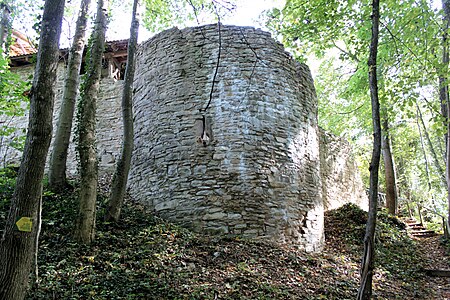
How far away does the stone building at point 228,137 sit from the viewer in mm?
5684

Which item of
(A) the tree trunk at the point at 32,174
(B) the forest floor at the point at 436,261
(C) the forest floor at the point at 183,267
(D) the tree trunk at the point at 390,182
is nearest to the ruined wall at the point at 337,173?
(D) the tree trunk at the point at 390,182

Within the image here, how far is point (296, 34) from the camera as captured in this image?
6.44 meters

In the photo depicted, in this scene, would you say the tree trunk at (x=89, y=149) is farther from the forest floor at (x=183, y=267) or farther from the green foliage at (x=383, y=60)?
the green foliage at (x=383, y=60)

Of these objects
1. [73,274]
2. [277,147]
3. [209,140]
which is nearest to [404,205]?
[277,147]

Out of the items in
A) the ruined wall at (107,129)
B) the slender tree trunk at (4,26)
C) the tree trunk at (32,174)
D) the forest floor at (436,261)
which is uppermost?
the slender tree trunk at (4,26)

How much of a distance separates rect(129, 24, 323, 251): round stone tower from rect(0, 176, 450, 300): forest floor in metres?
0.40

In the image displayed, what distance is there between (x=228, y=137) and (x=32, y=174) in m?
3.63

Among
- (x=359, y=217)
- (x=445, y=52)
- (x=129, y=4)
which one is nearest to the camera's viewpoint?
(x=445, y=52)

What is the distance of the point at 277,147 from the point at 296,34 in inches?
90.5

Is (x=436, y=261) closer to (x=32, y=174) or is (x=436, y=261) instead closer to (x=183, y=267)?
(x=183, y=267)

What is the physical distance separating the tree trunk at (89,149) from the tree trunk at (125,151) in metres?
0.50

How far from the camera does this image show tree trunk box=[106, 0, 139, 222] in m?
5.31

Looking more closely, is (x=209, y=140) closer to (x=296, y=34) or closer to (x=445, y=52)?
(x=296, y=34)

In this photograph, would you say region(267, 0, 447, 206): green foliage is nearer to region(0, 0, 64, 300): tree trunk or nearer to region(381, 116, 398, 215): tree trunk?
region(381, 116, 398, 215): tree trunk
